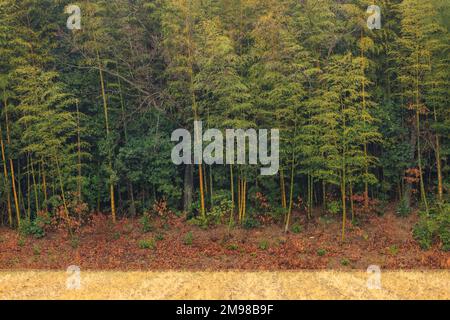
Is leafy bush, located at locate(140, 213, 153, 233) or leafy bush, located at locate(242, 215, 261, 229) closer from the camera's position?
leafy bush, located at locate(242, 215, 261, 229)

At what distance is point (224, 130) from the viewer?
2044 centimetres

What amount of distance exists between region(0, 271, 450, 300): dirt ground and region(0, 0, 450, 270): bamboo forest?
2.28m

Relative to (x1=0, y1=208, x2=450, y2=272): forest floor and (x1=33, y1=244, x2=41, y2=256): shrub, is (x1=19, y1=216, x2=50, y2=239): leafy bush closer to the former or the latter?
(x1=0, y1=208, x2=450, y2=272): forest floor

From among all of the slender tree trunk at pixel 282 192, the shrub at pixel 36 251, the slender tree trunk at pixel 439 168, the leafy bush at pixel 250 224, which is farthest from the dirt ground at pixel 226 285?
the slender tree trunk at pixel 439 168

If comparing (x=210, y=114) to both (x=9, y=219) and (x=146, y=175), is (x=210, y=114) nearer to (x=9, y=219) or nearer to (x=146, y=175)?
(x=146, y=175)

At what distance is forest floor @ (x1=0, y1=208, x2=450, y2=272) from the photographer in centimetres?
1770

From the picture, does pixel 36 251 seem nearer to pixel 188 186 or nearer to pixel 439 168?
pixel 188 186

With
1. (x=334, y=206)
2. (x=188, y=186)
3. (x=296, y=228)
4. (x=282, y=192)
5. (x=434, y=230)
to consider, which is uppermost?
(x=188, y=186)

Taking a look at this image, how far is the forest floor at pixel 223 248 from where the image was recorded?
58.1 feet

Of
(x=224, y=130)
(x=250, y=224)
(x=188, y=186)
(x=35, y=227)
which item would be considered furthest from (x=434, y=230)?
(x=35, y=227)

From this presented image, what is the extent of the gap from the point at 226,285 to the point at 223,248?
223 inches

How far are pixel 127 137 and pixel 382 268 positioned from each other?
12.5m

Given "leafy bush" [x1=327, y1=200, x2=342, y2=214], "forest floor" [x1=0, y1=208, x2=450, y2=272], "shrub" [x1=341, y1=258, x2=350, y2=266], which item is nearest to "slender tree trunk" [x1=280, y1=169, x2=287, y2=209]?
"forest floor" [x1=0, y1=208, x2=450, y2=272]

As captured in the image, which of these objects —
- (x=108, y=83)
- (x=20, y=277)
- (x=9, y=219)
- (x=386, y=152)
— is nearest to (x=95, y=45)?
(x=108, y=83)
